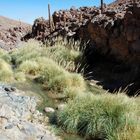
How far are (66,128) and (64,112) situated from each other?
1.35ft

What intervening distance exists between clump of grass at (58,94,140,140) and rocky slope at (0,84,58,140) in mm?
629

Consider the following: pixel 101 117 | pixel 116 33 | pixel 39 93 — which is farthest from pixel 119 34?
pixel 101 117

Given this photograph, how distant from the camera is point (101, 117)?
9148 millimetres

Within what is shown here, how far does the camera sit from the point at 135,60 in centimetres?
1505

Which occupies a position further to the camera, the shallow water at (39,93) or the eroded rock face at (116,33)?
the eroded rock face at (116,33)

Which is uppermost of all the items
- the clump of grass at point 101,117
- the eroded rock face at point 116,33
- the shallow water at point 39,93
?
the eroded rock face at point 116,33

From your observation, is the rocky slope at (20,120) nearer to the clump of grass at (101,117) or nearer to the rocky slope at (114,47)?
the clump of grass at (101,117)

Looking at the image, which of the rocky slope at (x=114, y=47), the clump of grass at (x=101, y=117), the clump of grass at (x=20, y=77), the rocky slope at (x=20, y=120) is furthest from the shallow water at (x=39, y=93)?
the rocky slope at (x=114, y=47)

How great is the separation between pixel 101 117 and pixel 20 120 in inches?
71.3

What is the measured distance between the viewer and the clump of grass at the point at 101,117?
8578mm

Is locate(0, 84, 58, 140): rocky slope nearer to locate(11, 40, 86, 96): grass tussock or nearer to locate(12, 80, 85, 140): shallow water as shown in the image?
locate(12, 80, 85, 140): shallow water

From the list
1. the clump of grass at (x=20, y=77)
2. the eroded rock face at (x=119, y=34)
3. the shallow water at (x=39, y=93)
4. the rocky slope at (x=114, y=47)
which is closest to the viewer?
the shallow water at (x=39, y=93)

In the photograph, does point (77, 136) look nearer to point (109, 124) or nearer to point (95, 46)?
point (109, 124)

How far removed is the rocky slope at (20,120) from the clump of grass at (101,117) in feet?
2.06
